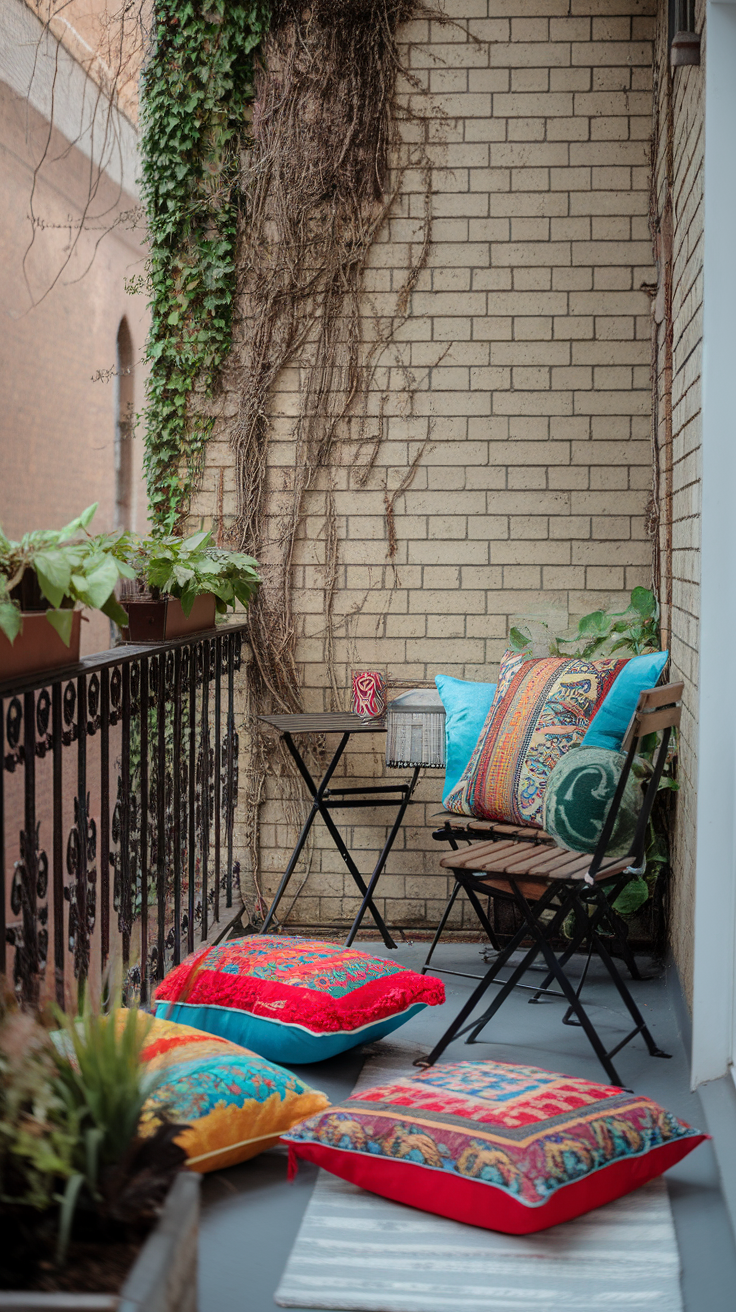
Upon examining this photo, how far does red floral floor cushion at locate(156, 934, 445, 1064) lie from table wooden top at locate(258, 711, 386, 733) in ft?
3.15

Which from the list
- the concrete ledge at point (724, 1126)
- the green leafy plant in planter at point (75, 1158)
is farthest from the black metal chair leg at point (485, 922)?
the green leafy plant in planter at point (75, 1158)

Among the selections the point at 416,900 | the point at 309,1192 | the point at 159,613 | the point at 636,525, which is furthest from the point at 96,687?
the point at 636,525

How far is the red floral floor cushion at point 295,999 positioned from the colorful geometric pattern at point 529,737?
28.5 inches

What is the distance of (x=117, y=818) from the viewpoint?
116 inches

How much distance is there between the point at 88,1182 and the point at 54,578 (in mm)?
1174

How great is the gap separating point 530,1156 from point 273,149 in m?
3.57

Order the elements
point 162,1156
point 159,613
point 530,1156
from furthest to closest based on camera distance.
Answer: point 159,613 → point 530,1156 → point 162,1156

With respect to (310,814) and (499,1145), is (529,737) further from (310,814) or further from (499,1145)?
(499,1145)

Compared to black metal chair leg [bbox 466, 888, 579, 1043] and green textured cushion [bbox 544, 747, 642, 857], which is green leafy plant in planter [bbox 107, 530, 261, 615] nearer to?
green textured cushion [bbox 544, 747, 642, 857]

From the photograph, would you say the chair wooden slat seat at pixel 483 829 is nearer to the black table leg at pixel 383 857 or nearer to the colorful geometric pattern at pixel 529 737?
the colorful geometric pattern at pixel 529 737

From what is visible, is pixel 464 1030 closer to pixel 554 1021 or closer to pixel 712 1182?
pixel 554 1021

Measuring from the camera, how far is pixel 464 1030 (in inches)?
118

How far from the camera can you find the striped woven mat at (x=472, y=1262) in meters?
1.91

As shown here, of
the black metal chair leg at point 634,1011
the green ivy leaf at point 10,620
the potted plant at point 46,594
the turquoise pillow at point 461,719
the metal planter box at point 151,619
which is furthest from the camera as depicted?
the turquoise pillow at point 461,719
